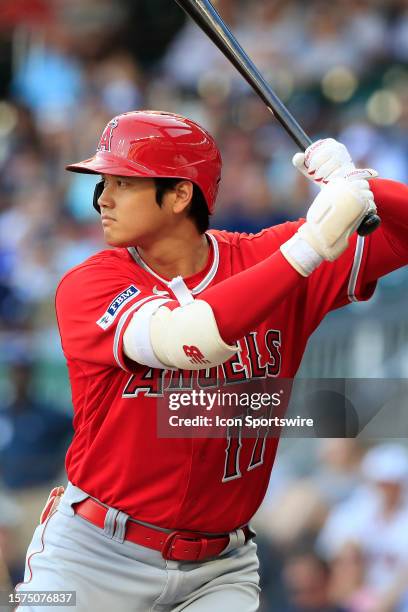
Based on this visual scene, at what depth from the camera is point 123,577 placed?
2.35m

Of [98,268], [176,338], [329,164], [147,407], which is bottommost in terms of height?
[147,407]

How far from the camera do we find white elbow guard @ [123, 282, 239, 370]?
81.7 inches

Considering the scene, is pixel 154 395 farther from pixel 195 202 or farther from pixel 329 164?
pixel 329 164

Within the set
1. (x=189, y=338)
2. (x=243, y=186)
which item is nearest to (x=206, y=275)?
(x=189, y=338)

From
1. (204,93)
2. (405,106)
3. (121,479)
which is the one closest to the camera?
(121,479)

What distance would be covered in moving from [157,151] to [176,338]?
19.4 inches

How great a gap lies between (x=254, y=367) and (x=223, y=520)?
1.17 feet

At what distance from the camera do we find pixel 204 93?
5.45 meters

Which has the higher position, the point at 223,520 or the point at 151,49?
the point at 151,49

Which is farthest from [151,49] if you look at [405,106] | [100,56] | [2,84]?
[405,106]

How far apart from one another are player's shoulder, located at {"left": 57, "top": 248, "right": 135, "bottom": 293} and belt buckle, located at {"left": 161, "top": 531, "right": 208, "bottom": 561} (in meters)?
0.60

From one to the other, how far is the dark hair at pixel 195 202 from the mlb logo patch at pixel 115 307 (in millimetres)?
251

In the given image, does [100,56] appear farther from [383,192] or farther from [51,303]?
[383,192]

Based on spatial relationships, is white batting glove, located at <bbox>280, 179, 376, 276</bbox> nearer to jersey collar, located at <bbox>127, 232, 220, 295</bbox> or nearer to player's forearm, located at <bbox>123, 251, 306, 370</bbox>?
player's forearm, located at <bbox>123, 251, 306, 370</bbox>
